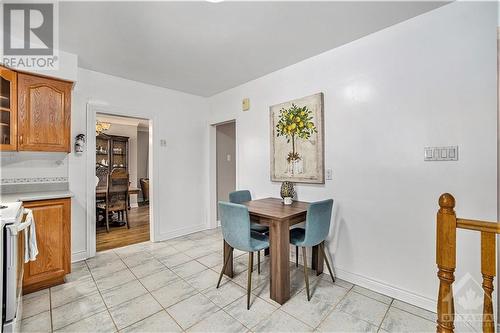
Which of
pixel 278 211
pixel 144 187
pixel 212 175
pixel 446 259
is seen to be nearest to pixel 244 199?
pixel 278 211

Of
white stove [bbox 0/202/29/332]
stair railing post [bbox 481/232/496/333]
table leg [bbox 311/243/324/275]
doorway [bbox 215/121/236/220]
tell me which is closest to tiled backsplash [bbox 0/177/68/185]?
white stove [bbox 0/202/29/332]

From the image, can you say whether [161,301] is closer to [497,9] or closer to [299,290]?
[299,290]

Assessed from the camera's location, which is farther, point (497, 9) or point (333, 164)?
point (333, 164)

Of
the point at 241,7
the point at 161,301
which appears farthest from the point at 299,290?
the point at 241,7

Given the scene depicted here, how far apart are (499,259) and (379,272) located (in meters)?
0.84

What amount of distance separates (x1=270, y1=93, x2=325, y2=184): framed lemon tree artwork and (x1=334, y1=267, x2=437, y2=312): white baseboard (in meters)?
1.01

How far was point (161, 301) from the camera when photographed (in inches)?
80.0

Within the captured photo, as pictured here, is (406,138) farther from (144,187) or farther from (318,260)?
(144,187)

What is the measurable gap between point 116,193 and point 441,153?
15.9 feet

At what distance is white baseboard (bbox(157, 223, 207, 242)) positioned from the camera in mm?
3675

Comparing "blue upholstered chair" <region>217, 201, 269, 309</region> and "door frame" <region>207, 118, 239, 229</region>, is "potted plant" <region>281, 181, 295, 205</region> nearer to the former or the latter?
"blue upholstered chair" <region>217, 201, 269, 309</region>

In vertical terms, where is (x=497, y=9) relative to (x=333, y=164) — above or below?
above

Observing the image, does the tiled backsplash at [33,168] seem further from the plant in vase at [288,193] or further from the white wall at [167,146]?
the plant in vase at [288,193]

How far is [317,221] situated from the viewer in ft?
6.77
